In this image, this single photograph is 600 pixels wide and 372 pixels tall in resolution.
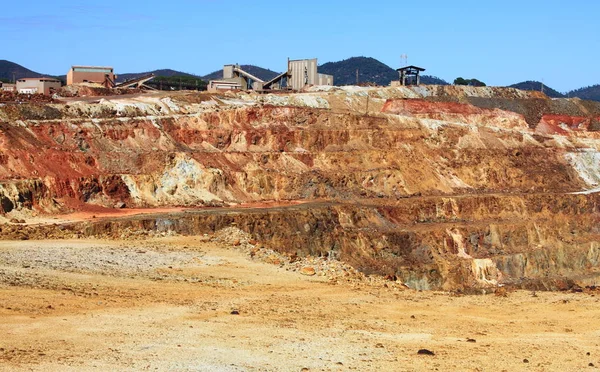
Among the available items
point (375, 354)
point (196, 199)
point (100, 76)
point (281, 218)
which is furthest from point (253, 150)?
point (375, 354)

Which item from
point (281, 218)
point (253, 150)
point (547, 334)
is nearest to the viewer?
point (547, 334)

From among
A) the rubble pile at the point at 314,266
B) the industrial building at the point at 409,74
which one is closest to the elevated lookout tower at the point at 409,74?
the industrial building at the point at 409,74

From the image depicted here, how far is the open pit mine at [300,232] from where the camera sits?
24.5 meters

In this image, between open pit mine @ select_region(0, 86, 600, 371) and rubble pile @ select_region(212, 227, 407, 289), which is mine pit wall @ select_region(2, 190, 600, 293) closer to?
open pit mine @ select_region(0, 86, 600, 371)

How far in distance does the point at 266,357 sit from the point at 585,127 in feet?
275

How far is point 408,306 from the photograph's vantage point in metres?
31.4

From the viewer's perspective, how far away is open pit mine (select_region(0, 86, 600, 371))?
965 inches

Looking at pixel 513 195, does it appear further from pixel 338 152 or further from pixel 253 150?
pixel 253 150

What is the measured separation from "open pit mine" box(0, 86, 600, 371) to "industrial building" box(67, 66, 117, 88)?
20498mm

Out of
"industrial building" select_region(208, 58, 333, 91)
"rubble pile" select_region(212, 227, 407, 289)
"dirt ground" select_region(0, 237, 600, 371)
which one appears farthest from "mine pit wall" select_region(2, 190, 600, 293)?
"industrial building" select_region(208, 58, 333, 91)

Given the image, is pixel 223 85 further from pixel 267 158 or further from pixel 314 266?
pixel 314 266

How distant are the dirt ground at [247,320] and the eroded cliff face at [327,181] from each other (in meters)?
9.86

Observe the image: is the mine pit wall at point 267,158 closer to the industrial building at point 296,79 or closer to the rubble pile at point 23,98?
the rubble pile at point 23,98

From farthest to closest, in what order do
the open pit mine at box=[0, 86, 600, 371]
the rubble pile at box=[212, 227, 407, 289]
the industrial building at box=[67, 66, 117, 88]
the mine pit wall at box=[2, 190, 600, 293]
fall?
the industrial building at box=[67, 66, 117, 88], the mine pit wall at box=[2, 190, 600, 293], the rubble pile at box=[212, 227, 407, 289], the open pit mine at box=[0, 86, 600, 371]
